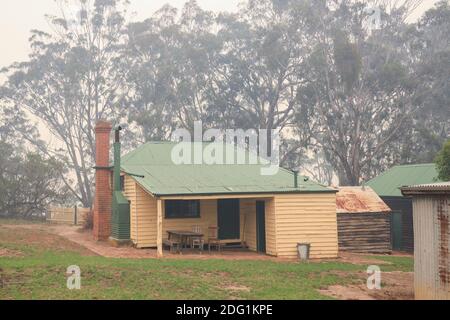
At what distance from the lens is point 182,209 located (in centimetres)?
2383

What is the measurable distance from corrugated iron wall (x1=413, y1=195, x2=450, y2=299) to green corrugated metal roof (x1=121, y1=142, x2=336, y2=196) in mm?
9074

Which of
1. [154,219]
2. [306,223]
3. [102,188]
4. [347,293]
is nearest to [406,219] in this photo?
[306,223]

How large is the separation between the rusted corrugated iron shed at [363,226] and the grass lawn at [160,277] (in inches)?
207

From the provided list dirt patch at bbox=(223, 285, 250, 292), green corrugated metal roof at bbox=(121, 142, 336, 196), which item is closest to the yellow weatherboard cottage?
green corrugated metal roof at bbox=(121, 142, 336, 196)

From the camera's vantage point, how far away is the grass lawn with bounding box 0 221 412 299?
1291cm

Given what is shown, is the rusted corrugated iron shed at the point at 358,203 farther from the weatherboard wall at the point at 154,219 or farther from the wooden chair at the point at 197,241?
the wooden chair at the point at 197,241

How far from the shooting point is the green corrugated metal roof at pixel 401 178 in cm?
2962

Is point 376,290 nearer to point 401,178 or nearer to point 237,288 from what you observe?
point 237,288

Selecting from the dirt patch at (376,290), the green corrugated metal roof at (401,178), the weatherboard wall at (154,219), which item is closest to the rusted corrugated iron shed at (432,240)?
→ the dirt patch at (376,290)

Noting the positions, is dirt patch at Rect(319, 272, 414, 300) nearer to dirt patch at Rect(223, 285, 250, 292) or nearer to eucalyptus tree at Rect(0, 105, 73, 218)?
dirt patch at Rect(223, 285, 250, 292)

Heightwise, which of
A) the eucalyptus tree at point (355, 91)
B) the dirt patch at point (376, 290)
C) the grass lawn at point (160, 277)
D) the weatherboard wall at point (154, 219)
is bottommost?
the dirt patch at point (376, 290)

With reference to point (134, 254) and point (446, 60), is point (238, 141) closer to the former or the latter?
point (446, 60)

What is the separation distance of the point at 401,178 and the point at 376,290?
18257 mm
